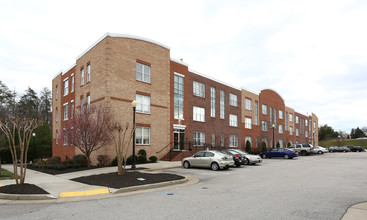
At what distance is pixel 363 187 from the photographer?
1116 cm

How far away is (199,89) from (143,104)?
999 centimetres

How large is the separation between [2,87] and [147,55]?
→ 122 ft

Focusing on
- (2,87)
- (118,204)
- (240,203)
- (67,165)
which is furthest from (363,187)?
(2,87)

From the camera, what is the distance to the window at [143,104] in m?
24.9

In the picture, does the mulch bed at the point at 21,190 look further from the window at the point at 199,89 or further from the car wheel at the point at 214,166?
the window at the point at 199,89

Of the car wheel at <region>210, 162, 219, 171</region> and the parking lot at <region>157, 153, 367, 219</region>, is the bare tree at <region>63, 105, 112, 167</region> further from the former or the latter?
the parking lot at <region>157, 153, 367, 219</region>

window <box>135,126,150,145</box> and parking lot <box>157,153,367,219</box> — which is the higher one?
window <box>135,126,150,145</box>

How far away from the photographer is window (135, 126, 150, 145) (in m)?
24.4

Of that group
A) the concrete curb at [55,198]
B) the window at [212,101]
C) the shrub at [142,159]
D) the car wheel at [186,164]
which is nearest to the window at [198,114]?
the window at [212,101]

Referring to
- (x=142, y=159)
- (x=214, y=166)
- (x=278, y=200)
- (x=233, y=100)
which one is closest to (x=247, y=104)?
(x=233, y=100)

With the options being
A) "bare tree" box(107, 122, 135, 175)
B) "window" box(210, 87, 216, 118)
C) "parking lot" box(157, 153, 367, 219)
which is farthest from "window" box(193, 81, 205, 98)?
"parking lot" box(157, 153, 367, 219)

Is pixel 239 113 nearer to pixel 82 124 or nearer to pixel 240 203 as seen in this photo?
pixel 82 124

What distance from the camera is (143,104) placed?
25312 millimetres

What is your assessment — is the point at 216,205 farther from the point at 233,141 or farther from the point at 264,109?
the point at 264,109
